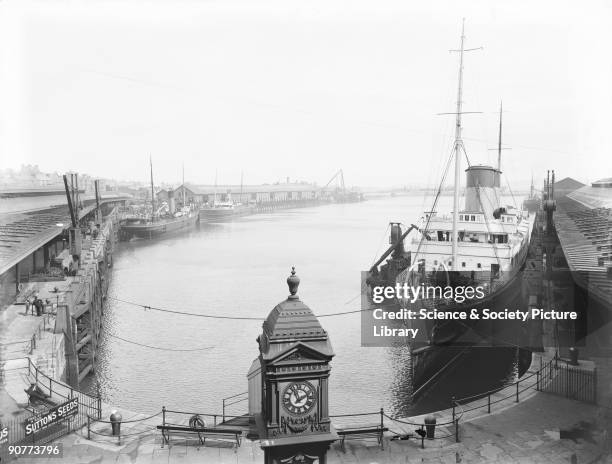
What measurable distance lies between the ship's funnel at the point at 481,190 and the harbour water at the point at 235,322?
812cm

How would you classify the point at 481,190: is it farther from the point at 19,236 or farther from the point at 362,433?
the point at 362,433

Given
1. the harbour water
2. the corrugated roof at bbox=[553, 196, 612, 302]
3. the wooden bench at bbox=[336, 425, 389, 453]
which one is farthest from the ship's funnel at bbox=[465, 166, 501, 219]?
the wooden bench at bbox=[336, 425, 389, 453]

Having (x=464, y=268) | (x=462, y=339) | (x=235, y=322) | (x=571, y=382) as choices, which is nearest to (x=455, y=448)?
(x=571, y=382)

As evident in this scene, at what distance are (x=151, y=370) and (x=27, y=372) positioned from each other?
7.78m

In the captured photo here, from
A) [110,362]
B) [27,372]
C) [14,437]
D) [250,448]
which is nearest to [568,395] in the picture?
[250,448]

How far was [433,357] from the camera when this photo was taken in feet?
65.5

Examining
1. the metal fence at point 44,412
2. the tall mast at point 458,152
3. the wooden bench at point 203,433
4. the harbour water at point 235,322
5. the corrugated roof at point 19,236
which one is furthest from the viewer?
the tall mast at point 458,152

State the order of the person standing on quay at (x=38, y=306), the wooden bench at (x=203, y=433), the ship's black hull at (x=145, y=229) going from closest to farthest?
the wooden bench at (x=203, y=433), the person standing on quay at (x=38, y=306), the ship's black hull at (x=145, y=229)

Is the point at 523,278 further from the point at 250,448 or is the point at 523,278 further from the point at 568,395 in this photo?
the point at 250,448

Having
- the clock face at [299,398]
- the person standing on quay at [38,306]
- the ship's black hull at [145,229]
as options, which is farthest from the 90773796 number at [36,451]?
the ship's black hull at [145,229]

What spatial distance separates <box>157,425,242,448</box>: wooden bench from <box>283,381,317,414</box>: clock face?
4.85 m

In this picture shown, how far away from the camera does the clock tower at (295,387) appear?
5266 millimetres

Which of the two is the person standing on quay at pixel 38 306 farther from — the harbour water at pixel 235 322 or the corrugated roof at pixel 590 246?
the corrugated roof at pixel 590 246

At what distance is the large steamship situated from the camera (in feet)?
66.4
